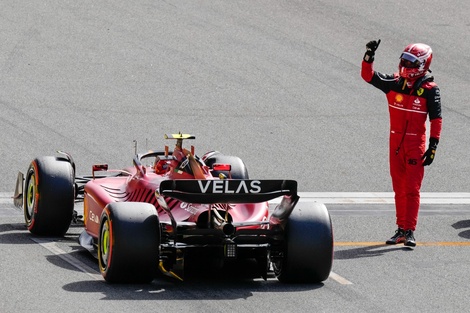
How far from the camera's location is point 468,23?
27.3 meters

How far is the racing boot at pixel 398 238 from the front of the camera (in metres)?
14.5

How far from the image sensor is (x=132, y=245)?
11.6m

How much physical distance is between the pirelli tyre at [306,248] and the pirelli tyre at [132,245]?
4.02 feet

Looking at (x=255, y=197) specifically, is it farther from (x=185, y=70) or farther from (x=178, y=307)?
(x=185, y=70)

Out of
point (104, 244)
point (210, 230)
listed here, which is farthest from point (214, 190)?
point (104, 244)

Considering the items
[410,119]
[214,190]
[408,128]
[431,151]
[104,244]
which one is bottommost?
[104,244]

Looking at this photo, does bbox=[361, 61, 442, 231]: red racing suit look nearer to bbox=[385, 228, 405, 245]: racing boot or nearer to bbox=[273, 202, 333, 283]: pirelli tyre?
bbox=[385, 228, 405, 245]: racing boot

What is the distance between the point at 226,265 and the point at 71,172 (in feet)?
7.41

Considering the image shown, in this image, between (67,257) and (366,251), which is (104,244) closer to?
(67,257)

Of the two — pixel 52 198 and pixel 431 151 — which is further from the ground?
pixel 431 151

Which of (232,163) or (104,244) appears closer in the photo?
(104,244)

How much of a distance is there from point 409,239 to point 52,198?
12.8 ft

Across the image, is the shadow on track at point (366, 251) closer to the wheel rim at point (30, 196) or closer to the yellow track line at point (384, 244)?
the yellow track line at point (384, 244)

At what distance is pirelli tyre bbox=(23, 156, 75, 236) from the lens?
1377 centimetres
